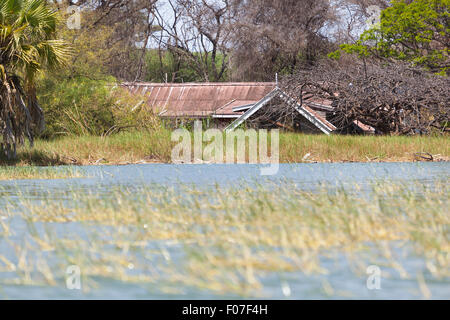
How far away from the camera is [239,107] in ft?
113

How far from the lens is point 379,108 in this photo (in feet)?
108

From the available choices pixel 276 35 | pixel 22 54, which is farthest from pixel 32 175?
pixel 276 35

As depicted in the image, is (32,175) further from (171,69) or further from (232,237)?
(171,69)

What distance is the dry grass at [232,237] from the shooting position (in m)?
6.41

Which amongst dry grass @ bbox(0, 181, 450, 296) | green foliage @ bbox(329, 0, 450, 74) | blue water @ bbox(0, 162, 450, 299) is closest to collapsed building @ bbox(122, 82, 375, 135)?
green foliage @ bbox(329, 0, 450, 74)

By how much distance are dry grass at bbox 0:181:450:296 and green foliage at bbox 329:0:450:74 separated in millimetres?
30311

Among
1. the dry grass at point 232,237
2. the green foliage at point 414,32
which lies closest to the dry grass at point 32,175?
the dry grass at point 232,237

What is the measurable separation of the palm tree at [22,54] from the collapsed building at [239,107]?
9.14 metres

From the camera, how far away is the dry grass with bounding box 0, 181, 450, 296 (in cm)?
641

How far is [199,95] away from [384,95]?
11429mm

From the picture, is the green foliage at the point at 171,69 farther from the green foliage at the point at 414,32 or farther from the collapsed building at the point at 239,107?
the green foliage at the point at 414,32

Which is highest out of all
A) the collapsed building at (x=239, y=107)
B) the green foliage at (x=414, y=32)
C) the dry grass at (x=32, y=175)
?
the green foliage at (x=414, y=32)
